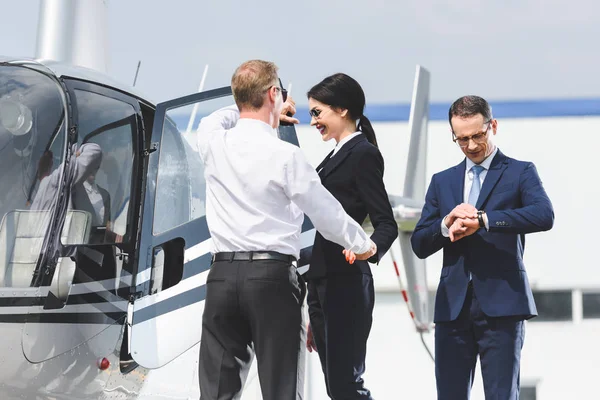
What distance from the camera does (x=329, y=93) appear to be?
3.60 meters

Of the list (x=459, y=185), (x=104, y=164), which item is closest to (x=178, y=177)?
(x=104, y=164)

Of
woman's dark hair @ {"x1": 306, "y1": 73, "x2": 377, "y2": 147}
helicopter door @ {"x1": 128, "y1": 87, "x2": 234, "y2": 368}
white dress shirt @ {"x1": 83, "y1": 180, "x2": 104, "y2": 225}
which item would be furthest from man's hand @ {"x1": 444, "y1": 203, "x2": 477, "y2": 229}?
white dress shirt @ {"x1": 83, "y1": 180, "x2": 104, "y2": 225}

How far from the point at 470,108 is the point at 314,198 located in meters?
0.89

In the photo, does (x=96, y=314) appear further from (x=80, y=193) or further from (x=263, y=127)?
(x=263, y=127)

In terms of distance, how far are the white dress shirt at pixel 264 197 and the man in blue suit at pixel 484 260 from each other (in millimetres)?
564

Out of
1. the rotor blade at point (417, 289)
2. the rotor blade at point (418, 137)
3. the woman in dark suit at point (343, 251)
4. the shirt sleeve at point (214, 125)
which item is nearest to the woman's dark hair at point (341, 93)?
the woman in dark suit at point (343, 251)

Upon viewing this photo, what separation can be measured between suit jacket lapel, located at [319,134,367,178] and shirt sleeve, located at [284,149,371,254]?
1.63 feet

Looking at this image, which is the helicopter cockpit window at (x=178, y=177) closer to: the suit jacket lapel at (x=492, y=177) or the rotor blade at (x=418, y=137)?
the suit jacket lapel at (x=492, y=177)

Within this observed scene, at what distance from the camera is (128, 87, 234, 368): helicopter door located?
424cm

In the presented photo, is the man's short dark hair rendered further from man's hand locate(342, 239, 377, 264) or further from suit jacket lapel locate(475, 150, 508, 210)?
man's hand locate(342, 239, 377, 264)

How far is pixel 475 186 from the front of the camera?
3627 millimetres

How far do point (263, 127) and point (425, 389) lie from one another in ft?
48.3

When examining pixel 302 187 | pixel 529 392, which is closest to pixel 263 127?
pixel 302 187

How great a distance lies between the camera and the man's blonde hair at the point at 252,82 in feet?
10.2
